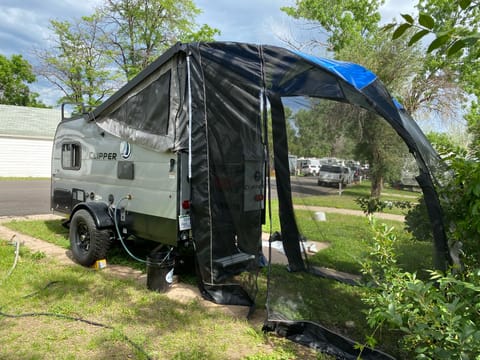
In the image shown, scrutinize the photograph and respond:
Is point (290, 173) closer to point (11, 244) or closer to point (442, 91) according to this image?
point (11, 244)

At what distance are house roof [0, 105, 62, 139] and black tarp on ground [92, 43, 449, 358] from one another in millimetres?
21712

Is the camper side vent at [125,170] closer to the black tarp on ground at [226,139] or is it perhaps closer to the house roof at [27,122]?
the black tarp on ground at [226,139]

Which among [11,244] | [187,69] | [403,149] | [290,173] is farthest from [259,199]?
[11,244]

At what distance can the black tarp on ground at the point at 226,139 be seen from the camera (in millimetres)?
3418

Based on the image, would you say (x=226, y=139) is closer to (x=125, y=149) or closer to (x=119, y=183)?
(x=125, y=149)

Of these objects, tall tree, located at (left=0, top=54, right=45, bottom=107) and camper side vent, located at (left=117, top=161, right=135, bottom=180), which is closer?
camper side vent, located at (left=117, top=161, right=135, bottom=180)

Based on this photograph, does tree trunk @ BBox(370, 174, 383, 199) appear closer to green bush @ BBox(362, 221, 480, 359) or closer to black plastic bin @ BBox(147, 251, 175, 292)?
green bush @ BBox(362, 221, 480, 359)

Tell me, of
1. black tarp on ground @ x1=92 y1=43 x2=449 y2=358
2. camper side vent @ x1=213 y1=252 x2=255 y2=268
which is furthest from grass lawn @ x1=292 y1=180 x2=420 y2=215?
camper side vent @ x1=213 y1=252 x2=255 y2=268

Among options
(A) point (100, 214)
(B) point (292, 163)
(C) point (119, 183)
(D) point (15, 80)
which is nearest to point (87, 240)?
(A) point (100, 214)

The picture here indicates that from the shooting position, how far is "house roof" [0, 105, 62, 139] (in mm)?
22453

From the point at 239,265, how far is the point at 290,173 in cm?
146

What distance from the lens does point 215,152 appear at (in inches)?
163

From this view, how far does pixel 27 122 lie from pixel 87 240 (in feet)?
75.7

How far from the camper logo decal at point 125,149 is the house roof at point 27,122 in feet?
69.5
